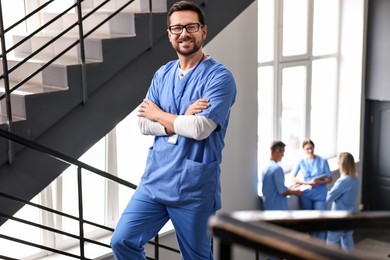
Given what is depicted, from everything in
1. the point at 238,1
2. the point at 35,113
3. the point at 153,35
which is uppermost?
the point at 238,1

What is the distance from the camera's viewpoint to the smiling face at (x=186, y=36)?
2.34 metres

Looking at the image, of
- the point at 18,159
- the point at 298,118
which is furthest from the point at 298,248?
the point at 298,118

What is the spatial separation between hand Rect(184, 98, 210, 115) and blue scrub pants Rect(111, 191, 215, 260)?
414 millimetres

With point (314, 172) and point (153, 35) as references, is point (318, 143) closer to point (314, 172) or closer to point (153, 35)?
point (314, 172)

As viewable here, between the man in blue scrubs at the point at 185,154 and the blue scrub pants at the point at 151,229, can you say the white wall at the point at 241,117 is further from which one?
the blue scrub pants at the point at 151,229

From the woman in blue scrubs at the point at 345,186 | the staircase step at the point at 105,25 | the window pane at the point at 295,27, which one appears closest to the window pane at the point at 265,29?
the window pane at the point at 295,27

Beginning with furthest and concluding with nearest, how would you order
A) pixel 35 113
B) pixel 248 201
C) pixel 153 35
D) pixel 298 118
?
pixel 298 118, pixel 248 201, pixel 153 35, pixel 35 113

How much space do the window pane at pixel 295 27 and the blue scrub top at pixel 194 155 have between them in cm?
460

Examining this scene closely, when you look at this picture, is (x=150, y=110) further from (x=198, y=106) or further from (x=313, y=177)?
(x=313, y=177)

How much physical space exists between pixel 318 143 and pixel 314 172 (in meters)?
1.49

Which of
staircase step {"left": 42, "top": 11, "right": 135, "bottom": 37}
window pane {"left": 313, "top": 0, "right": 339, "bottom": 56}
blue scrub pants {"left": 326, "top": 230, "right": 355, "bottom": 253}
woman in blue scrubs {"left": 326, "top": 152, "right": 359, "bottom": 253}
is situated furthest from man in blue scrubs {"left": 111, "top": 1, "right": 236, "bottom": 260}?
window pane {"left": 313, "top": 0, "right": 339, "bottom": 56}

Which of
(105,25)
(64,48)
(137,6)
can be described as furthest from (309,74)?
(64,48)

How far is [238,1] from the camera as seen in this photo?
3.57m

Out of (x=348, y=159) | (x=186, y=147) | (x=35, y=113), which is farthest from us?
(x=348, y=159)
